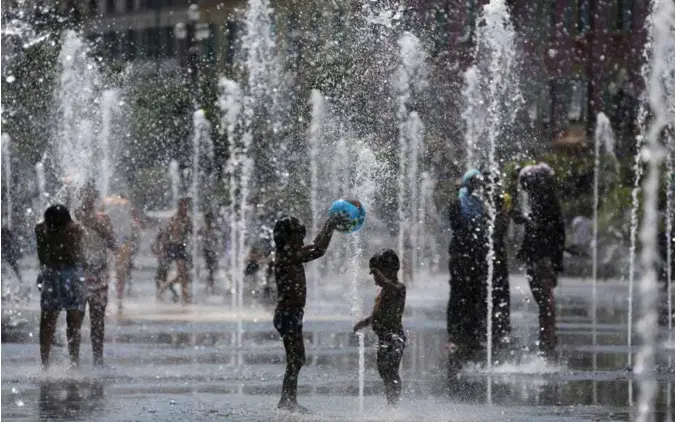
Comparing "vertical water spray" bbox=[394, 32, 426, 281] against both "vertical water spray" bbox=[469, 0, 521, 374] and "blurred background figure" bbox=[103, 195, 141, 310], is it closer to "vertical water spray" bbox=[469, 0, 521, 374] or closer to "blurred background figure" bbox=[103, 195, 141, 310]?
"vertical water spray" bbox=[469, 0, 521, 374]

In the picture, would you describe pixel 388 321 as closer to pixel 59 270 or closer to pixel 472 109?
pixel 59 270

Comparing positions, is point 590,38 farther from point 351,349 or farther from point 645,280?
point 351,349

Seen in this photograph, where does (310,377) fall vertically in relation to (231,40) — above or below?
below

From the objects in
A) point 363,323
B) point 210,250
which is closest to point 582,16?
point 210,250

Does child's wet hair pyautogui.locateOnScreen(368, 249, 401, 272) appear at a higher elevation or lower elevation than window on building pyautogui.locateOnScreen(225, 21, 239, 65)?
lower

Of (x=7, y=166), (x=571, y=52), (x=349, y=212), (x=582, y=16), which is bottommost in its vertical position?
(x=349, y=212)

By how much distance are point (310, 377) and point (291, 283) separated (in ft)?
8.91

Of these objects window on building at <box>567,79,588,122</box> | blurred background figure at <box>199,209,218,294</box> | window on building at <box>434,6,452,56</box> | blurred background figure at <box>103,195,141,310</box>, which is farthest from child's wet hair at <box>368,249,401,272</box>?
window on building at <box>567,79,588,122</box>

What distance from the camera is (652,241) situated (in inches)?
1136

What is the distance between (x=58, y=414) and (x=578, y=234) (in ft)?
86.4

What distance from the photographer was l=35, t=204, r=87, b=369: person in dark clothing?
12633 mm

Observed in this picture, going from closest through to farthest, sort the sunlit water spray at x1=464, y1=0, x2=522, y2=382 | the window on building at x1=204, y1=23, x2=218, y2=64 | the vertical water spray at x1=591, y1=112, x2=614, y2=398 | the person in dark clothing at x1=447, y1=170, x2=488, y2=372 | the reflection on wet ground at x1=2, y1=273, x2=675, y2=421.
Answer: the reflection on wet ground at x1=2, y1=273, x2=675, y2=421, the person in dark clothing at x1=447, y1=170, x2=488, y2=372, the vertical water spray at x1=591, y1=112, x2=614, y2=398, the sunlit water spray at x1=464, y1=0, x2=522, y2=382, the window on building at x1=204, y1=23, x2=218, y2=64

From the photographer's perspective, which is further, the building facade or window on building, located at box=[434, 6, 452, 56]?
the building facade

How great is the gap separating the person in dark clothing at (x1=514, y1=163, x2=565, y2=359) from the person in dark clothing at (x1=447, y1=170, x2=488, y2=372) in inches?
14.7
